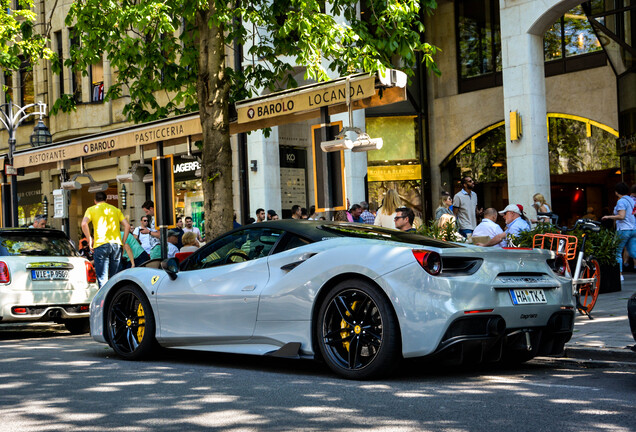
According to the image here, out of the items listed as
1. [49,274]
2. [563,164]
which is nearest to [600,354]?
[49,274]

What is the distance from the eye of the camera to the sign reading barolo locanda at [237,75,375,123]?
11.0 m

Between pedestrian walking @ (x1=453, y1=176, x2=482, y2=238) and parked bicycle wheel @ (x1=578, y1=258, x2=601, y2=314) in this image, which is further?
pedestrian walking @ (x1=453, y1=176, x2=482, y2=238)

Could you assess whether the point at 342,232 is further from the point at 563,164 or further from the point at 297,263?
the point at 563,164

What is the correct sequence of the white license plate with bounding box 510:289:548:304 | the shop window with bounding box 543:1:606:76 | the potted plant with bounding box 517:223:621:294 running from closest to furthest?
the white license plate with bounding box 510:289:548:304, the potted plant with bounding box 517:223:621:294, the shop window with bounding box 543:1:606:76

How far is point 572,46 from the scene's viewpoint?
71.3ft

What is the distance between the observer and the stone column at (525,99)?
1852cm

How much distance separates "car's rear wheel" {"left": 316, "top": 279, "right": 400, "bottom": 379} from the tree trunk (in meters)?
6.11

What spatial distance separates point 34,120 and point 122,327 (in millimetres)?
26342

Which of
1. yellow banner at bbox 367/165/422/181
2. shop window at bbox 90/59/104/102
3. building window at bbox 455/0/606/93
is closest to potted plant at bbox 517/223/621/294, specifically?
building window at bbox 455/0/606/93

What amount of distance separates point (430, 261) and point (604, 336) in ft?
9.77

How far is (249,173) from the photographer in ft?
78.3

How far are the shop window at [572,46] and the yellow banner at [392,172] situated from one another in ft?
14.9

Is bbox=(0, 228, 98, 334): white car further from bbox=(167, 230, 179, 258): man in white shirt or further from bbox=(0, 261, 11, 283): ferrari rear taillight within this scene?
bbox=(167, 230, 179, 258): man in white shirt

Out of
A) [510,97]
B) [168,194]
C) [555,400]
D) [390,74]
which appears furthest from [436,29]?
[555,400]
